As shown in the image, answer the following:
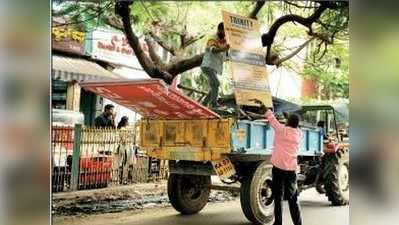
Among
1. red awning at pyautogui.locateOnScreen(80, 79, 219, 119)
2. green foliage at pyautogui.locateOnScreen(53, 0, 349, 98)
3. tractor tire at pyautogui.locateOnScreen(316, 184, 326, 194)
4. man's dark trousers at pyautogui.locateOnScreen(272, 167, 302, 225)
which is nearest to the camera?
red awning at pyautogui.locateOnScreen(80, 79, 219, 119)

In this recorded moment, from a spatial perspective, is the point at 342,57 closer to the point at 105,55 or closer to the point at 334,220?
the point at 334,220

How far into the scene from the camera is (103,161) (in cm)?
460

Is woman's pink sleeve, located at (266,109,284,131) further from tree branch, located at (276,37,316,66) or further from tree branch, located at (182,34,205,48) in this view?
tree branch, located at (182,34,205,48)

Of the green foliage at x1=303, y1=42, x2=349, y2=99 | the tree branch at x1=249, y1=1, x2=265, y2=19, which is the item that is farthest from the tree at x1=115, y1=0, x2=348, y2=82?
the green foliage at x1=303, y1=42, x2=349, y2=99

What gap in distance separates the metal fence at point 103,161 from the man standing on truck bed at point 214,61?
715mm

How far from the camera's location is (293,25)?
4.51 meters

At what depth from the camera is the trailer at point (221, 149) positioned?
4.52m

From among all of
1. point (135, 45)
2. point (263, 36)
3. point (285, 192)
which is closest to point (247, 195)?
point (285, 192)

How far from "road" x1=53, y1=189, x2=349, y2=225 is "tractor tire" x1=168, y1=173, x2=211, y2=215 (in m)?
0.06

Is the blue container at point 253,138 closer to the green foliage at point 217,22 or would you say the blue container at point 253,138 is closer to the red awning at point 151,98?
the red awning at point 151,98

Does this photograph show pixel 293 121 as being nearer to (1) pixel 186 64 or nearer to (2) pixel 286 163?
(2) pixel 286 163

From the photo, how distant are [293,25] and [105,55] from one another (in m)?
1.59

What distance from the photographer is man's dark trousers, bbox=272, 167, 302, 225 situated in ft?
15.0
